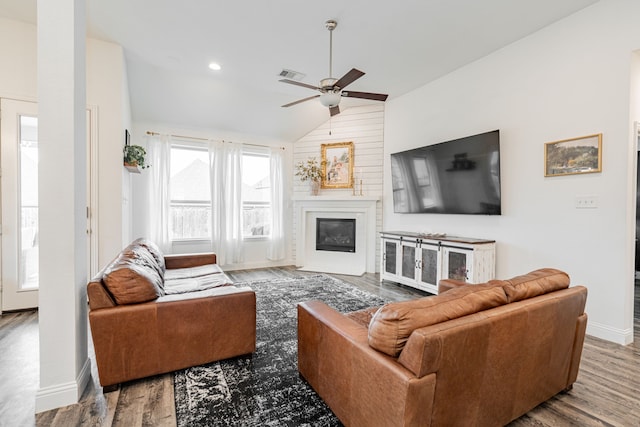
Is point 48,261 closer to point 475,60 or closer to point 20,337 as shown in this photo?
point 20,337

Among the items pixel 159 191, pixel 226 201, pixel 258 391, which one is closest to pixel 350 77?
pixel 258 391

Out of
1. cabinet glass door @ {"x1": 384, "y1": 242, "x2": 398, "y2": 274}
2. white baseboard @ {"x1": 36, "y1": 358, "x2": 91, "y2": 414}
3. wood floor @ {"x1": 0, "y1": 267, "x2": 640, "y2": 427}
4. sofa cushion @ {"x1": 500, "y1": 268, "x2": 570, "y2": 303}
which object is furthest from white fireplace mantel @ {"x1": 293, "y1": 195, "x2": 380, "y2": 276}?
white baseboard @ {"x1": 36, "y1": 358, "x2": 91, "y2": 414}

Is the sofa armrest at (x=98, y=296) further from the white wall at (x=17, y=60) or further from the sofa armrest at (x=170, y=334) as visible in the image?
the white wall at (x=17, y=60)

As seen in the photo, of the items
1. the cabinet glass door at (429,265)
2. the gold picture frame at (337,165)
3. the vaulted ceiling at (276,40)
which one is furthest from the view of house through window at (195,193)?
the cabinet glass door at (429,265)

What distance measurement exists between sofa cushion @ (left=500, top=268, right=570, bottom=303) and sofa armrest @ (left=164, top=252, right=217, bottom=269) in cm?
331

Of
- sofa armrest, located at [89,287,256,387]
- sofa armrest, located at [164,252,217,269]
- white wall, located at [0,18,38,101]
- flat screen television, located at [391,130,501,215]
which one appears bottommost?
sofa armrest, located at [89,287,256,387]

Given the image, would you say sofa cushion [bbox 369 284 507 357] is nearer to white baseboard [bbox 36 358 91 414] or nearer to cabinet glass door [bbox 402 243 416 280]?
Result: white baseboard [bbox 36 358 91 414]

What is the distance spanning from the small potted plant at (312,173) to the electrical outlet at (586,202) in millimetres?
3933

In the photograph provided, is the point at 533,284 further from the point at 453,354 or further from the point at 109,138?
the point at 109,138

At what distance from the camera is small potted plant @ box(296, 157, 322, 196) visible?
19.2ft

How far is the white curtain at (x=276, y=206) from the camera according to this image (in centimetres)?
602

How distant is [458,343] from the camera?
1.23 meters

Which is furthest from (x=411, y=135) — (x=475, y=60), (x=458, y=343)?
(x=458, y=343)

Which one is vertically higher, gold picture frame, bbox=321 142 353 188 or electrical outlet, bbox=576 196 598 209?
gold picture frame, bbox=321 142 353 188
